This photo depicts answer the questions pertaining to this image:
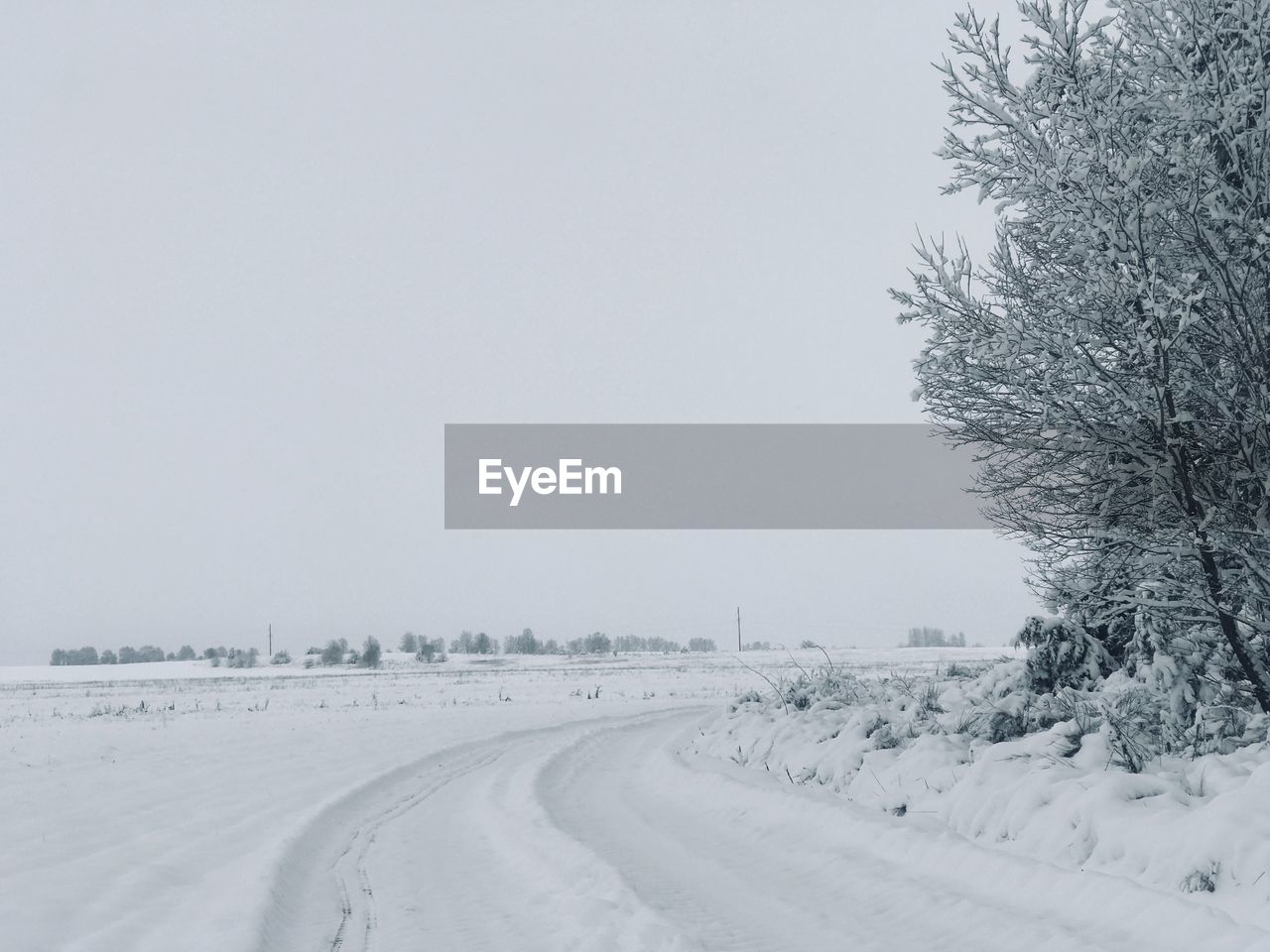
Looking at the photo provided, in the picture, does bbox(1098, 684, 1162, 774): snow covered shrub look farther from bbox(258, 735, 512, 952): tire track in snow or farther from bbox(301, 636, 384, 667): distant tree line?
bbox(301, 636, 384, 667): distant tree line

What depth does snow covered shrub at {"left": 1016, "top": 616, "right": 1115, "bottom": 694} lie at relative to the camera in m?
11.5

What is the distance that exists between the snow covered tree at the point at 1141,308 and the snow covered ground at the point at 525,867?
10.3ft

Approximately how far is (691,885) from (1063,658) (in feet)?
22.9

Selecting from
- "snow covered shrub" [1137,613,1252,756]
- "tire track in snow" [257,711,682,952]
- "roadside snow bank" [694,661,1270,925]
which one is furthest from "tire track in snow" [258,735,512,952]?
"snow covered shrub" [1137,613,1252,756]

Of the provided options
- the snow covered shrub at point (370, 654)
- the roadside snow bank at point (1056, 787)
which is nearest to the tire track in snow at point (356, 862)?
the roadside snow bank at point (1056, 787)

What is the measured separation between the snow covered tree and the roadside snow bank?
141cm

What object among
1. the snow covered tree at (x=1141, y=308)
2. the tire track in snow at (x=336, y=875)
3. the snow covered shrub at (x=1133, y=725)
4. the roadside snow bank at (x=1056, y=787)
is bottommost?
the tire track in snow at (x=336, y=875)

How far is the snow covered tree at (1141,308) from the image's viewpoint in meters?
7.27

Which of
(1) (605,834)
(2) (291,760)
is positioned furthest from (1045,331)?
(2) (291,760)

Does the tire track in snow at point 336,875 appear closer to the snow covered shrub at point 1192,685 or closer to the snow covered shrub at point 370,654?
the snow covered shrub at point 1192,685

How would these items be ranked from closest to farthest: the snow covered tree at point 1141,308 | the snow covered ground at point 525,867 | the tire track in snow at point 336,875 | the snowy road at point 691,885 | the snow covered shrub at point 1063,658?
1. the snowy road at point 691,885
2. the snow covered ground at point 525,867
3. the tire track in snow at point 336,875
4. the snow covered tree at point 1141,308
5. the snow covered shrub at point 1063,658

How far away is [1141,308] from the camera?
25.0ft

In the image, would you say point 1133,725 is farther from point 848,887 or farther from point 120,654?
point 120,654

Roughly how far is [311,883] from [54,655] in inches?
7700
